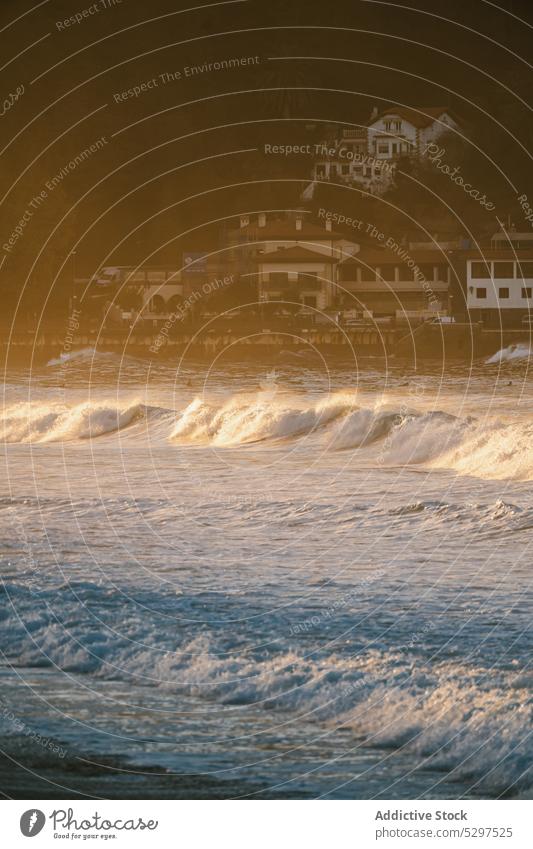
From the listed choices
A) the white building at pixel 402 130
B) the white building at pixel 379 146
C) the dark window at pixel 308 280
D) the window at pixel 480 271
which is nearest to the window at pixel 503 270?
the window at pixel 480 271

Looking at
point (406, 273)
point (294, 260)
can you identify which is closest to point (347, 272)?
point (406, 273)

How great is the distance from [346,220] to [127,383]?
50.6m

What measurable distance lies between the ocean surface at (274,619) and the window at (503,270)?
6943 centimetres

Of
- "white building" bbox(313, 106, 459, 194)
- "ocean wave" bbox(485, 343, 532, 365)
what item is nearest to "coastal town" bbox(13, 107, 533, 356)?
"ocean wave" bbox(485, 343, 532, 365)

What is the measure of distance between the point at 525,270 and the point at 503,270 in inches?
63.9

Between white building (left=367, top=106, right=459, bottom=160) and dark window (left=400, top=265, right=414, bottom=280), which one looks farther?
white building (left=367, top=106, right=459, bottom=160)

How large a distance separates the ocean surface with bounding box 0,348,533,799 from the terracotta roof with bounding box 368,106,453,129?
11780 cm

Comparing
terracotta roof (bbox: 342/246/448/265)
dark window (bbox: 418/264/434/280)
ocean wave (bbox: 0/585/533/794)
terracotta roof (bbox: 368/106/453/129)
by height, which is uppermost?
terracotta roof (bbox: 368/106/453/129)

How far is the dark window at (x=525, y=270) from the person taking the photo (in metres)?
104

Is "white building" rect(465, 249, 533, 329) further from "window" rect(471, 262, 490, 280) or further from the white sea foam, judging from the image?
the white sea foam

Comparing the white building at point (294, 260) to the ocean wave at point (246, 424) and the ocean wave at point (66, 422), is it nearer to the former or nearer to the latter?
the ocean wave at point (66, 422)

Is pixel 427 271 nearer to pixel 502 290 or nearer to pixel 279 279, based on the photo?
pixel 502 290

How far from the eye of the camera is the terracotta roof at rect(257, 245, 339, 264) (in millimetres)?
107188

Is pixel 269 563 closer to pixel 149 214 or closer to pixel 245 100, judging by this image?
pixel 149 214
